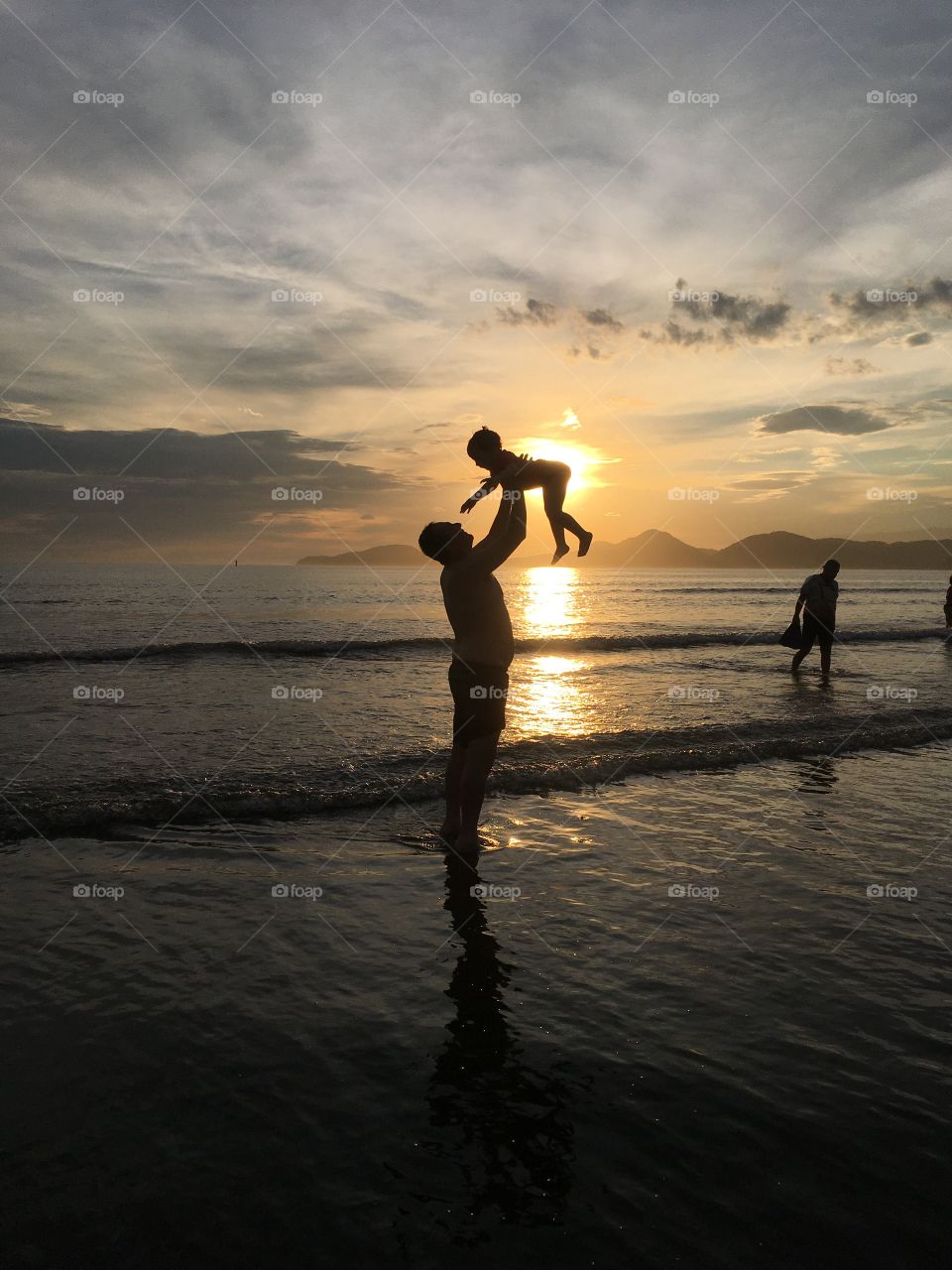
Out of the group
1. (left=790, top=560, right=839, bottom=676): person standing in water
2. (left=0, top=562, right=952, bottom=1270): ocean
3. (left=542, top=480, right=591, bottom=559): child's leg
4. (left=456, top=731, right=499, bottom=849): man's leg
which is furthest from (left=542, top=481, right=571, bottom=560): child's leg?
(left=790, top=560, right=839, bottom=676): person standing in water

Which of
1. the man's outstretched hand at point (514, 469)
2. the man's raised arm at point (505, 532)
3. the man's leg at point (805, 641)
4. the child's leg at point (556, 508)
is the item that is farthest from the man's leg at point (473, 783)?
the man's leg at point (805, 641)

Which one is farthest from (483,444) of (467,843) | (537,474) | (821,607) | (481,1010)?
(821,607)

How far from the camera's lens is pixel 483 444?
5.44 meters

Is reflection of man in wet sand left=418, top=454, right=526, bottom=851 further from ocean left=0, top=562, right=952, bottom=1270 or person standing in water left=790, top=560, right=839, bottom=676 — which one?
person standing in water left=790, top=560, right=839, bottom=676

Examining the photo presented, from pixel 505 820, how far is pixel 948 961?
153 inches

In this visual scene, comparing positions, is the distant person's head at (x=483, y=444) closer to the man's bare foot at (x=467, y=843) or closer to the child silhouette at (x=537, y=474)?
the child silhouette at (x=537, y=474)

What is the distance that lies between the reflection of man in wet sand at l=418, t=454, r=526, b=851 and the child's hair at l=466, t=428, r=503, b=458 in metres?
0.53

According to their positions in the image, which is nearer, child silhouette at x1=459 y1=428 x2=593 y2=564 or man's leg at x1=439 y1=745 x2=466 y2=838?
child silhouette at x1=459 y1=428 x2=593 y2=564

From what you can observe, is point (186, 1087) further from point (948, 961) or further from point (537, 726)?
point (537, 726)

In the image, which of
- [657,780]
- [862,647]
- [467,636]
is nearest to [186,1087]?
[467,636]

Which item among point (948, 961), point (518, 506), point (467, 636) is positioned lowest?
point (948, 961)

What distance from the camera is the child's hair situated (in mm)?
5406

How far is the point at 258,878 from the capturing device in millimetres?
6016

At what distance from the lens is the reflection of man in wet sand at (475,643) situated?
232 inches
